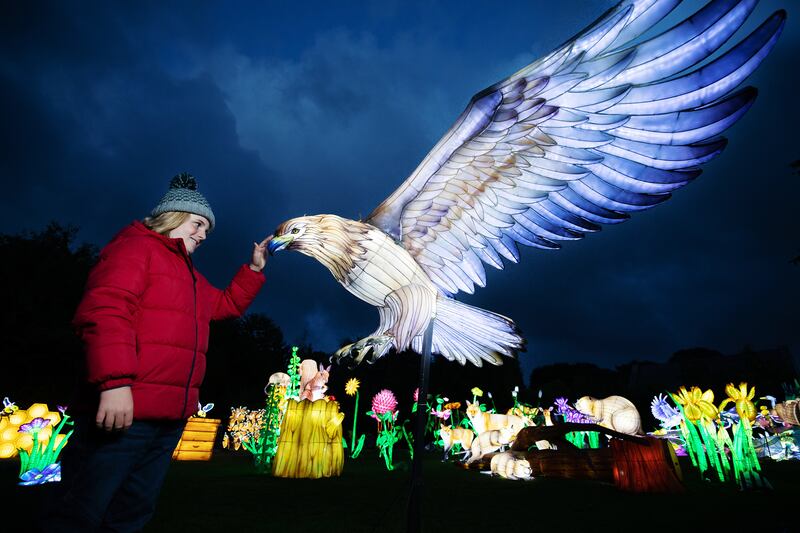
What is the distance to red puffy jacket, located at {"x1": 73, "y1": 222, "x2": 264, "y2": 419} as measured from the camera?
127 cm

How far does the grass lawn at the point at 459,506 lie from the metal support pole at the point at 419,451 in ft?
0.88

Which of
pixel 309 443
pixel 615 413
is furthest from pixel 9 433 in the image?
A: pixel 615 413

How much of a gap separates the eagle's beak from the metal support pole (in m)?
0.94

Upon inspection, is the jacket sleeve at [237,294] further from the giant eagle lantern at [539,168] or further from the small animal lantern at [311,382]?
the small animal lantern at [311,382]

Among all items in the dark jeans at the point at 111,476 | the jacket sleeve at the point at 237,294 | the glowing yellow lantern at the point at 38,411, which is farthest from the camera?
the glowing yellow lantern at the point at 38,411

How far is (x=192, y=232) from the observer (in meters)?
1.78

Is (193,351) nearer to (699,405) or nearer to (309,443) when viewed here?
(309,443)

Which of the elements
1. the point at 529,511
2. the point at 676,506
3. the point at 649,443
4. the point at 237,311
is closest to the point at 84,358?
the point at 237,311

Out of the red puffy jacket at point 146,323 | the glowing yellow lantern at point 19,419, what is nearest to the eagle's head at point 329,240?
the red puffy jacket at point 146,323

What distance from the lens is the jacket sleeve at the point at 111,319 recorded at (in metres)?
1.25

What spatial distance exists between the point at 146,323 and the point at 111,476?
48 centimetres

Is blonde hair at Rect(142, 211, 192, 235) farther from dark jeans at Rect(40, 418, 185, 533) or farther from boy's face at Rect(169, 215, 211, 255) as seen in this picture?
dark jeans at Rect(40, 418, 185, 533)

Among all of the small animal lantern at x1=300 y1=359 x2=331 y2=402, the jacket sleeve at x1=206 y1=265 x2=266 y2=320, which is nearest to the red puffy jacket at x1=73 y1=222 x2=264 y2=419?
the jacket sleeve at x1=206 y1=265 x2=266 y2=320

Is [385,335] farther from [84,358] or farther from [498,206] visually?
[84,358]
